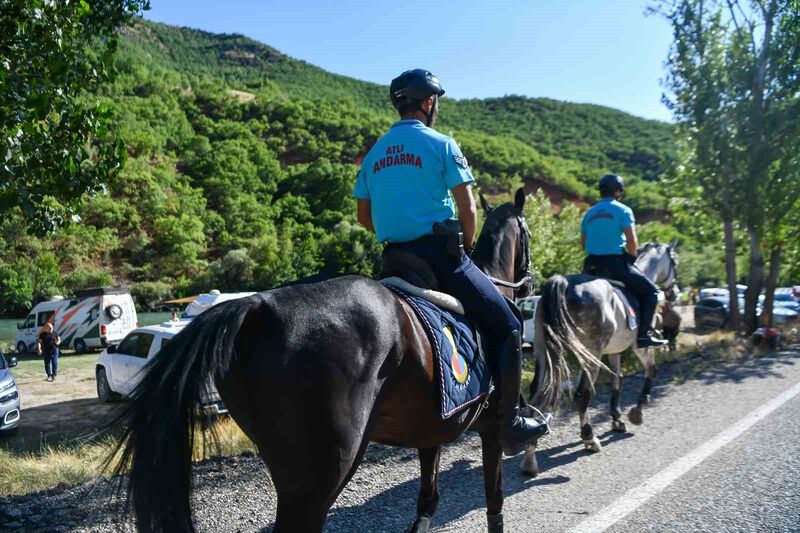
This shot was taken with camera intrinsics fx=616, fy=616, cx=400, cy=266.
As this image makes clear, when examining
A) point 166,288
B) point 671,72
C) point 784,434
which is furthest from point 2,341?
point 784,434

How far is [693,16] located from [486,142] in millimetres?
76285

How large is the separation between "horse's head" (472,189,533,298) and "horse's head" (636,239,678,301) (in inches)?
203

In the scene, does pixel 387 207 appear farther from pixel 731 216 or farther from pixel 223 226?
pixel 223 226

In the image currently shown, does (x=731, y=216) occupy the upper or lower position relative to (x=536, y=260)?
upper

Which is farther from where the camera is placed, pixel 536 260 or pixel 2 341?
pixel 536 260

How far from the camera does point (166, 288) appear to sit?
41.4 m

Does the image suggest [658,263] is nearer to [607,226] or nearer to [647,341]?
[647,341]

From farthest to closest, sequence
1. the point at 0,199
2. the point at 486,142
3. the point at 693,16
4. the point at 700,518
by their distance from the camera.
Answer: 1. the point at 486,142
2. the point at 693,16
3. the point at 0,199
4. the point at 700,518

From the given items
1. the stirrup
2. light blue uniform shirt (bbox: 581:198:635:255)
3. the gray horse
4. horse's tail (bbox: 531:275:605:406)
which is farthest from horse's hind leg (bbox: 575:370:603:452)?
light blue uniform shirt (bbox: 581:198:635:255)

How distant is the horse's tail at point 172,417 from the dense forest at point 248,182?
9.82 ft

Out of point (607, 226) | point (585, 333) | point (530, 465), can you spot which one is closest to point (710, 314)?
point (607, 226)

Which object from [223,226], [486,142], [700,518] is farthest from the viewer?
[486,142]

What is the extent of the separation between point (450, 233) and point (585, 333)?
4371 millimetres

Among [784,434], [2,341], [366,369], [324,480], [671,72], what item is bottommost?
[2,341]
